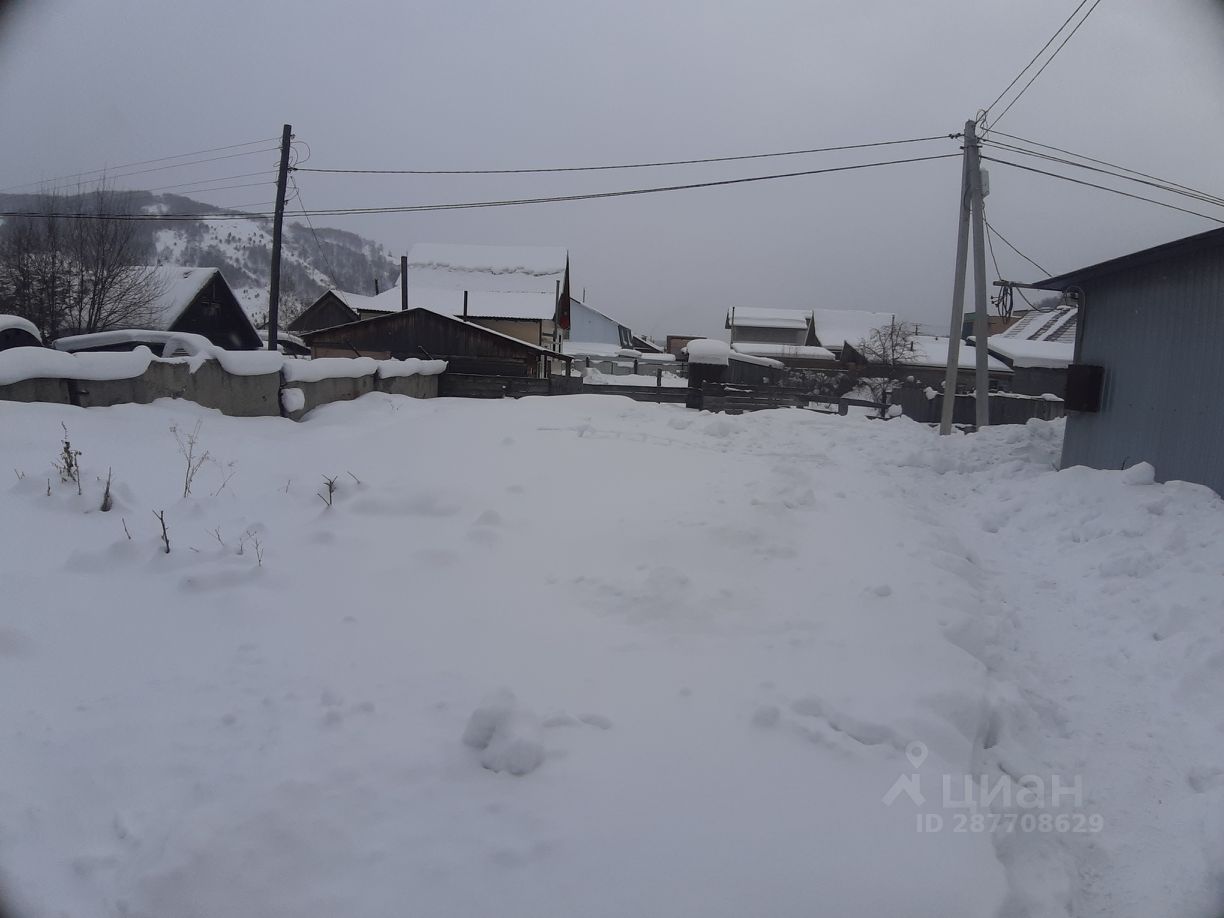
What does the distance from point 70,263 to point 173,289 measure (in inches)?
167

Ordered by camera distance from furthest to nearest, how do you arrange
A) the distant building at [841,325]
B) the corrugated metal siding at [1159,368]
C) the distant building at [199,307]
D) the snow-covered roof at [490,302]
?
the distant building at [841,325] → the snow-covered roof at [490,302] → the distant building at [199,307] → the corrugated metal siding at [1159,368]

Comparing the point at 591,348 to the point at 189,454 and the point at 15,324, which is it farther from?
the point at 189,454

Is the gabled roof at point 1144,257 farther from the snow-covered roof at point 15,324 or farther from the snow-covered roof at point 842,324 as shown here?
the snow-covered roof at point 842,324

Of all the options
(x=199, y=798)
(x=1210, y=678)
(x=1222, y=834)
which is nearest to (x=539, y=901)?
(x=199, y=798)

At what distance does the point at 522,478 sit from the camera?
6676mm

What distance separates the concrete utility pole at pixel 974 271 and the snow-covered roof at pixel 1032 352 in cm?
2121

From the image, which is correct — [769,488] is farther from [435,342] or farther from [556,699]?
[435,342]

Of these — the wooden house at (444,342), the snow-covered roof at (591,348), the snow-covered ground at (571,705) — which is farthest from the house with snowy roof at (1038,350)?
the snow-covered roof at (591,348)

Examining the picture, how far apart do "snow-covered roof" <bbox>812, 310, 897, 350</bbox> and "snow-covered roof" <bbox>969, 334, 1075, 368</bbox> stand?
14.1 meters

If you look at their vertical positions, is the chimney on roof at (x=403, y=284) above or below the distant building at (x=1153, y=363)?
above

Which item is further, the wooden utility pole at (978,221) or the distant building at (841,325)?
the distant building at (841,325)

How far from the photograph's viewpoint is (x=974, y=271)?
564 inches

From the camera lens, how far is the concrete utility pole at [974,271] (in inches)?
553

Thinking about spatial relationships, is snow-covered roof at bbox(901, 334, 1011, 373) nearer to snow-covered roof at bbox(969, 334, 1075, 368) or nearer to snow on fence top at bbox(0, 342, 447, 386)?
snow-covered roof at bbox(969, 334, 1075, 368)
